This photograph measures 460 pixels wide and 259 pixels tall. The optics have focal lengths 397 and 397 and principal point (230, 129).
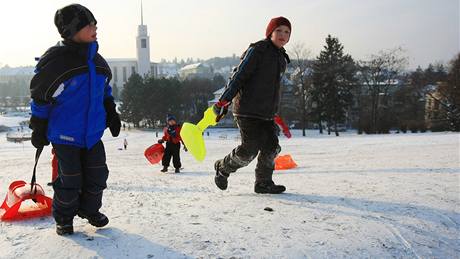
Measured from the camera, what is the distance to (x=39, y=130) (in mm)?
3057

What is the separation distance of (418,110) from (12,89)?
125 metres

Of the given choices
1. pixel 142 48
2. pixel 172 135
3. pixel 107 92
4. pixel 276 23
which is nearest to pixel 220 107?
pixel 276 23

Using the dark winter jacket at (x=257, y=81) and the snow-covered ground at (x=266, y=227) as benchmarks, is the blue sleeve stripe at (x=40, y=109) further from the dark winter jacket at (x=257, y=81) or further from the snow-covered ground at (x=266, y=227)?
the dark winter jacket at (x=257, y=81)

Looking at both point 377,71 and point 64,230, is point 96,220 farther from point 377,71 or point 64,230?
point 377,71

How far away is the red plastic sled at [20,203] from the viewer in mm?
3634

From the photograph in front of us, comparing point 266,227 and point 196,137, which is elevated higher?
point 196,137

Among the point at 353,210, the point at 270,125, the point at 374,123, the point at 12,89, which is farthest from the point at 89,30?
the point at 12,89

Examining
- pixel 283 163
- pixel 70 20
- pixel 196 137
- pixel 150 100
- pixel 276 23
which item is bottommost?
pixel 283 163

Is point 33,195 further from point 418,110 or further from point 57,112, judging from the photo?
point 418,110

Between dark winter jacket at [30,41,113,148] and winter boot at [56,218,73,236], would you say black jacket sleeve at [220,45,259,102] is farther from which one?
winter boot at [56,218,73,236]

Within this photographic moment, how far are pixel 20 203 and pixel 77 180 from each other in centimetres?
97

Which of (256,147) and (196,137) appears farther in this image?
(196,137)

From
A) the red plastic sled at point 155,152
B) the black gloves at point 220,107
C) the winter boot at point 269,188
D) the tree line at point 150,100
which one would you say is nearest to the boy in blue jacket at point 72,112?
the black gloves at point 220,107

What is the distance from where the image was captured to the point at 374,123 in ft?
150
